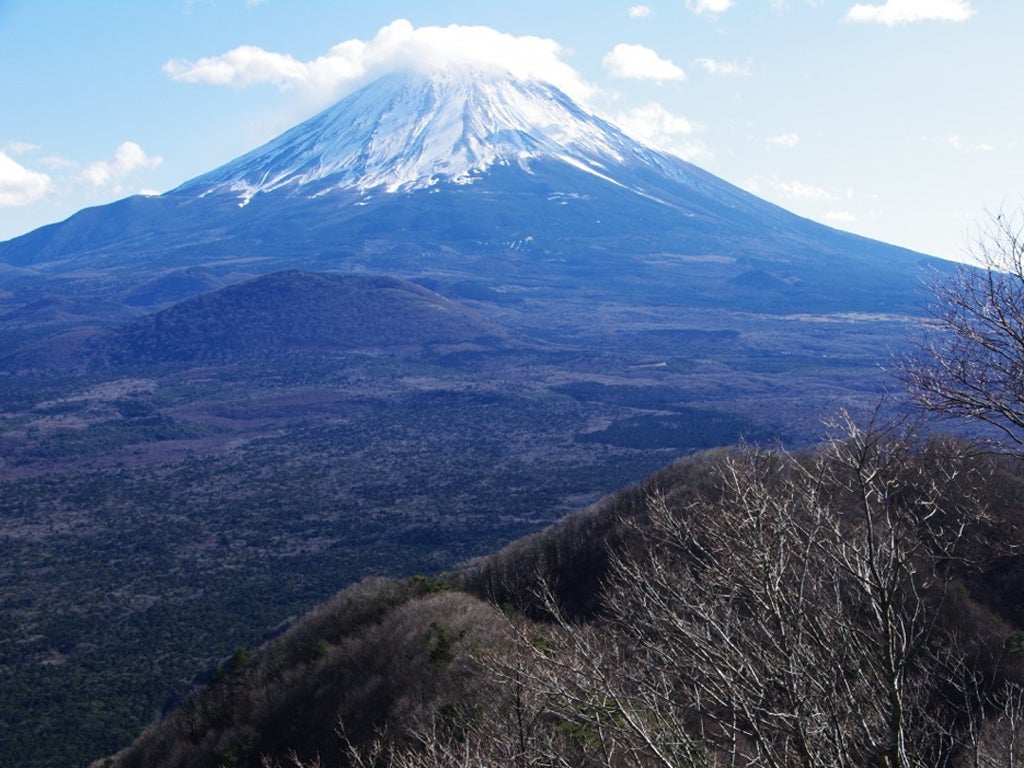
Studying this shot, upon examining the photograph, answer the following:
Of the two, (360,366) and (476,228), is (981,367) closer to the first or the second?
(360,366)

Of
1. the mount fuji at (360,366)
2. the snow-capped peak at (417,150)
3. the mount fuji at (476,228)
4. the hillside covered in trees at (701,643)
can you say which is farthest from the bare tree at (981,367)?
the snow-capped peak at (417,150)

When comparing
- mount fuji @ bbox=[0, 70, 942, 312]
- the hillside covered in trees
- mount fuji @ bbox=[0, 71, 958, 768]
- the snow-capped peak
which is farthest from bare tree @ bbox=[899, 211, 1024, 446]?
the snow-capped peak

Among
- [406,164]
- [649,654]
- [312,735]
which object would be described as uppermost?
[406,164]

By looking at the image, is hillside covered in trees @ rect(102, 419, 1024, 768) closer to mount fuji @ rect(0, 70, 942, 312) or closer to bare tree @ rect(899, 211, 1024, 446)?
bare tree @ rect(899, 211, 1024, 446)

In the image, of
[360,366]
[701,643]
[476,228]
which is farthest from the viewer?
[476,228]

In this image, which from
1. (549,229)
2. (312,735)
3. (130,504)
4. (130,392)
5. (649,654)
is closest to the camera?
(649,654)

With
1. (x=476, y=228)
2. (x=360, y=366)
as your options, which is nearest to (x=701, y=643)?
(x=360, y=366)

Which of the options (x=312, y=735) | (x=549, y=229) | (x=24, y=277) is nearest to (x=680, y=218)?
(x=549, y=229)

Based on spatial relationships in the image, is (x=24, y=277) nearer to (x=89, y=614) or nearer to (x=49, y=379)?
(x=49, y=379)

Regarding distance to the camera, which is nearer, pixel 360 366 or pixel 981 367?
pixel 981 367
